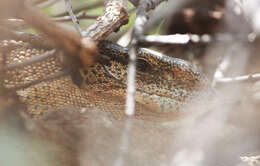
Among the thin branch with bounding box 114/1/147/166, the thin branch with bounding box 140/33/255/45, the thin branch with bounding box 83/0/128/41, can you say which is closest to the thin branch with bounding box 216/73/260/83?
the thin branch with bounding box 140/33/255/45

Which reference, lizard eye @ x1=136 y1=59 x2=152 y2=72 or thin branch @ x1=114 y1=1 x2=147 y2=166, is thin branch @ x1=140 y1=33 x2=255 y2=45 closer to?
thin branch @ x1=114 y1=1 x2=147 y2=166

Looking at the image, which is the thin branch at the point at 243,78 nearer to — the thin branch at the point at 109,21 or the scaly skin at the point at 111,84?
the scaly skin at the point at 111,84

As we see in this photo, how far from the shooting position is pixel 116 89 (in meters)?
2.05

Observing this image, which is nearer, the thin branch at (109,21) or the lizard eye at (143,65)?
the thin branch at (109,21)

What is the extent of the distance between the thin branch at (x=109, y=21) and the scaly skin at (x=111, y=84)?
0.19 meters

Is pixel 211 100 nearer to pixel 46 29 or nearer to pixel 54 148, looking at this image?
pixel 54 148

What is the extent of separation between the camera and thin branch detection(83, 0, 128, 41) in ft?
5.63

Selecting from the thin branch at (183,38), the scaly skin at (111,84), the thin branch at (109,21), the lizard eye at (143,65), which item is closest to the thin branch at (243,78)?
the scaly skin at (111,84)

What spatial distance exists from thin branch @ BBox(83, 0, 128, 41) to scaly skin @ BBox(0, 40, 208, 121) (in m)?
0.19

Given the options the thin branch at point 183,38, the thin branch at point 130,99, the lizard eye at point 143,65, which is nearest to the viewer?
the thin branch at point 130,99

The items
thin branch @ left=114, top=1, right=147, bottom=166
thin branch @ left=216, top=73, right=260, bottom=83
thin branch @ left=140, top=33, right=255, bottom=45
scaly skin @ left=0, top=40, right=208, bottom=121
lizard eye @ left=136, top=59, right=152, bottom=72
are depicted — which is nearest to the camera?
thin branch @ left=114, top=1, right=147, bottom=166

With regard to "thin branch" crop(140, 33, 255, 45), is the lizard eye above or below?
below

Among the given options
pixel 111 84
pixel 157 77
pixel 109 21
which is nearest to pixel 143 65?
pixel 157 77

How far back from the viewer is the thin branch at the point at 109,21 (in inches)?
67.5
